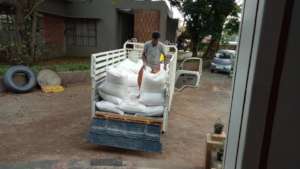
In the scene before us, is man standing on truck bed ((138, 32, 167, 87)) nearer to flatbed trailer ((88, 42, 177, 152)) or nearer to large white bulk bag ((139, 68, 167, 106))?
large white bulk bag ((139, 68, 167, 106))

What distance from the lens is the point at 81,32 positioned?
12.5 meters

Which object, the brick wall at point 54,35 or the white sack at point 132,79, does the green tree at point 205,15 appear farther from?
the white sack at point 132,79

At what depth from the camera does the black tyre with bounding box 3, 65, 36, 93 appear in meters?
6.57

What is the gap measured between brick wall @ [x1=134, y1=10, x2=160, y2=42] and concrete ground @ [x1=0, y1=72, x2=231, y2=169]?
16.5 ft

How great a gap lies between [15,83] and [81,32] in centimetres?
633

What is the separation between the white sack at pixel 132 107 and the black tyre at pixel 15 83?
4.02m

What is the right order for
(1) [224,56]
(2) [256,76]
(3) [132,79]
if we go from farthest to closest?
1. (1) [224,56]
2. (3) [132,79]
3. (2) [256,76]

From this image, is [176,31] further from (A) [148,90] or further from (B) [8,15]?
(A) [148,90]

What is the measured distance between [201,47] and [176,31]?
1.76 m

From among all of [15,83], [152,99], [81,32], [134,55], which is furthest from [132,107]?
[81,32]

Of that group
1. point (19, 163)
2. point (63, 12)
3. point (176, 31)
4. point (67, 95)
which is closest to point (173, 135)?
Answer: point (19, 163)

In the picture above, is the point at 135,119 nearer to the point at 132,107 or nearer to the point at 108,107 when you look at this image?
the point at 132,107

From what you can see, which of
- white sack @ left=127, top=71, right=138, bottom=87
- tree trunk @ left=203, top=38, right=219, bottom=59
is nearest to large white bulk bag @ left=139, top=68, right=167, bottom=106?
white sack @ left=127, top=71, right=138, bottom=87

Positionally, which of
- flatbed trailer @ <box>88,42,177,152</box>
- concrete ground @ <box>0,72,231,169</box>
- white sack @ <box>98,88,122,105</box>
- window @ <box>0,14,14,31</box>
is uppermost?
window @ <box>0,14,14,31</box>
